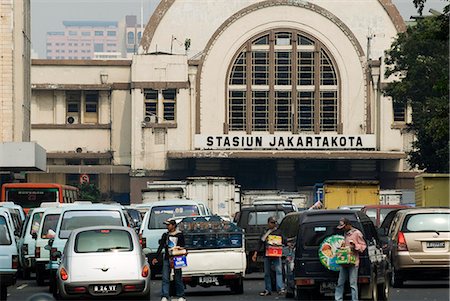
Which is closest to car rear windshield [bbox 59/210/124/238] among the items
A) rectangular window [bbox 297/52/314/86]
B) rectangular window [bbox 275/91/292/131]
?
rectangular window [bbox 275/91/292/131]

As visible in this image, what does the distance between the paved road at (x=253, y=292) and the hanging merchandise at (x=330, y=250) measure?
111 inches

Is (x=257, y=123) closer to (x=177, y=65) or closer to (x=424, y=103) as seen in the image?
(x=177, y=65)

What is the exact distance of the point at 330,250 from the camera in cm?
2700

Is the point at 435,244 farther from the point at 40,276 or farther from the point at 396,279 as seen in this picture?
the point at 40,276

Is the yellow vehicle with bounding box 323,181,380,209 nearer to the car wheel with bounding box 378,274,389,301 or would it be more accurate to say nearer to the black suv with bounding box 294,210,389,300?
the car wheel with bounding box 378,274,389,301

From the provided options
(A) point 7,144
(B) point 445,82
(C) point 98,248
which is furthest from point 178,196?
(C) point 98,248

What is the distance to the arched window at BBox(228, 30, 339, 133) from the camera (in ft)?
314

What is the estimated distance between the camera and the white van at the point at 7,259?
2954 centimetres

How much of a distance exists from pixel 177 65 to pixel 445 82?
62079 mm

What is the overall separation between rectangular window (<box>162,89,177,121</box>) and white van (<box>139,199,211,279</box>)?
2073 inches

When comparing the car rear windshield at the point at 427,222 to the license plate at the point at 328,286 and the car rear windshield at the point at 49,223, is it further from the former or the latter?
the car rear windshield at the point at 49,223

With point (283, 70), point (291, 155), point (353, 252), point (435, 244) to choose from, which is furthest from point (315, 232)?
point (283, 70)

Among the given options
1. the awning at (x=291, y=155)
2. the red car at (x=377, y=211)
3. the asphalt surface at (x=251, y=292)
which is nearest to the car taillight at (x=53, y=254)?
the asphalt surface at (x=251, y=292)

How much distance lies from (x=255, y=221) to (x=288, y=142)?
174 feet
